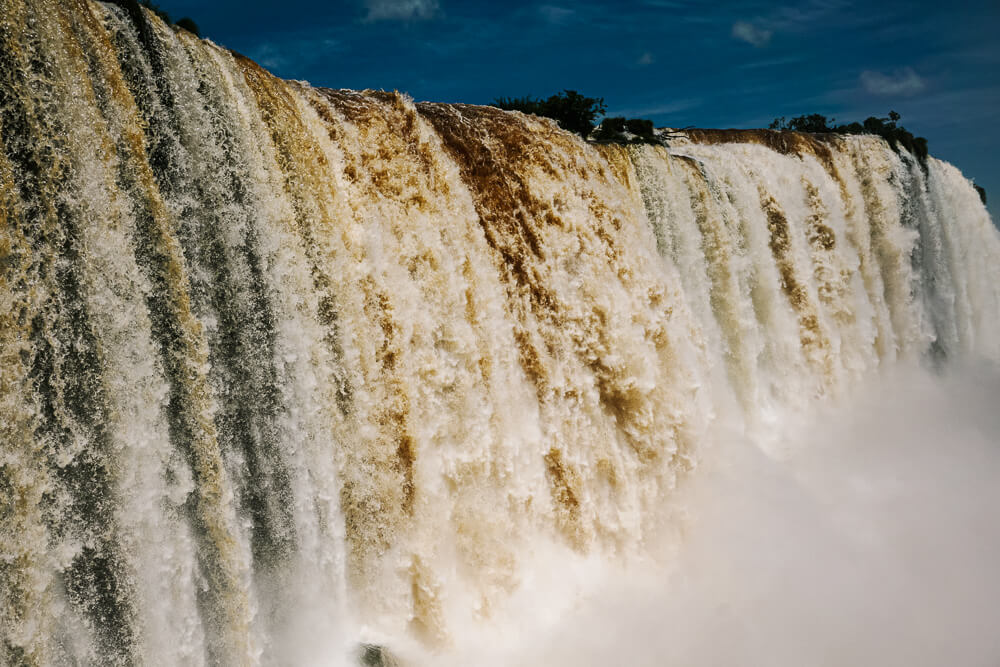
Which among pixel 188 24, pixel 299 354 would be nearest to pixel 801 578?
pixel 299 354

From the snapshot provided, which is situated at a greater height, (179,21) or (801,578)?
(179,21)

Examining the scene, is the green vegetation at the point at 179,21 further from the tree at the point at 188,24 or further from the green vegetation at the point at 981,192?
the green vegetation at the point at 981,192

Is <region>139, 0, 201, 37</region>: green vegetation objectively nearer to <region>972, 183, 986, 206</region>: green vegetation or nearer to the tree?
the tree

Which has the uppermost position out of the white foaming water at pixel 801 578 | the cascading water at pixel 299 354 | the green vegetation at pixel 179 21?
the green vegetation at pixel 179 21

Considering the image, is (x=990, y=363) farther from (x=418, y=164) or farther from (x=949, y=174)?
(x=418, y=164)

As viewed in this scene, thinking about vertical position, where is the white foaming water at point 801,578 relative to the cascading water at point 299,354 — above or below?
below

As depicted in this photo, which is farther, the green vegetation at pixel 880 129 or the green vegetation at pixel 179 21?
the green vegetation at pixel 880 129

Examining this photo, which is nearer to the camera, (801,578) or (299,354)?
(299,354)

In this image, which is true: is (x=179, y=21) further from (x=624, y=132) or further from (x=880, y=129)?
(x=880, y=129)

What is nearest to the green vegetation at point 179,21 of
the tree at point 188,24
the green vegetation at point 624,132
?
the tree at point 188,24
